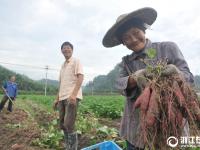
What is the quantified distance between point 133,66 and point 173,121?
0.74 meters

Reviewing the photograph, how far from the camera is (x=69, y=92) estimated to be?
4734 millimetres

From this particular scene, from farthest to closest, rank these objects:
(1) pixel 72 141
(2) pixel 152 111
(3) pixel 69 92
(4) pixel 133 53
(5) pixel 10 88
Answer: (5) pixel 10 88, (1) pixel 72 141, (3) pixel 69 92, (4) pixel 133 53, (2) pixel 152 111

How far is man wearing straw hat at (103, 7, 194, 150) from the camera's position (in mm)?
2473

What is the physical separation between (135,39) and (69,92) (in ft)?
7.62

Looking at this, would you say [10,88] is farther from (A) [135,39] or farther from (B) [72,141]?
(A) [135,39]

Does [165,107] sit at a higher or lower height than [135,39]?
lower

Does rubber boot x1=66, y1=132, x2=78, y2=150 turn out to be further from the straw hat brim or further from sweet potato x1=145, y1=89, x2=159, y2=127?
sweet potato x1=145, y1=89, x2=159, y2=127

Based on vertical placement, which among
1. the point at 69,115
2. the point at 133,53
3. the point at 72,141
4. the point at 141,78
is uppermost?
the point at 133,53

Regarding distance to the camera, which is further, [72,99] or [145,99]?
[72,99]

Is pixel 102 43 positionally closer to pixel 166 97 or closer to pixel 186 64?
pixel 186 64

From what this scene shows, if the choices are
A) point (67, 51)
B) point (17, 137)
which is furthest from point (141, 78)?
point (17, 137)

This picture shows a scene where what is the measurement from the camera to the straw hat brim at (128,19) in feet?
8.55

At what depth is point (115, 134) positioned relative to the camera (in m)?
6.11

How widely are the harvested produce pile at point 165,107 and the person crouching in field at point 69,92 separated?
256 cm
